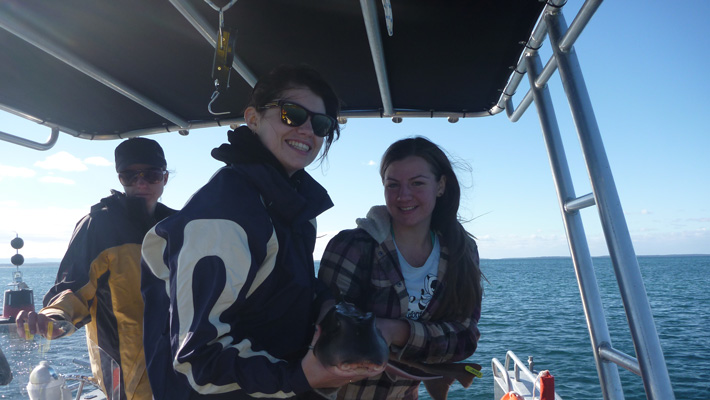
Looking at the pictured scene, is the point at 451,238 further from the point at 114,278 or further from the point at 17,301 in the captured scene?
the point at 17,301

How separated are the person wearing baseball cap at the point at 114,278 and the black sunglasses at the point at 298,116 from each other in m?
1.39

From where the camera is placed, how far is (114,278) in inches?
93.7

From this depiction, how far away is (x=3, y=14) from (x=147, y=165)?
3.40 feet

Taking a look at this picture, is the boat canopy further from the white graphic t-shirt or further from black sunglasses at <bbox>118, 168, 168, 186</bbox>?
the white graphic t-shirt

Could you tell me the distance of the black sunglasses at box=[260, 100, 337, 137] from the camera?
1.52 metres

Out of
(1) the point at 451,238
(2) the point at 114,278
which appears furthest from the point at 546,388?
(2) the point at 114,278

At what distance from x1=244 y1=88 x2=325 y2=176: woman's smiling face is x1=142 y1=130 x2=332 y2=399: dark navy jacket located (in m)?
0.16

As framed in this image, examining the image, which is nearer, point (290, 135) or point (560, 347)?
point (290, 135)

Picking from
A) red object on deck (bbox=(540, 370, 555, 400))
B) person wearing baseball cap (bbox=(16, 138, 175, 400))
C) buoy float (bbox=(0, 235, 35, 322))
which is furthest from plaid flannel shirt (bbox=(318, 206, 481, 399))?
red object on deck (bbox=(540, 370, 555, 400))

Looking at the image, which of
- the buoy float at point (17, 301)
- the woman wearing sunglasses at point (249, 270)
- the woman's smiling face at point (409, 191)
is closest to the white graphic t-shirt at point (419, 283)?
the woman's smiling face at point (409, 191)

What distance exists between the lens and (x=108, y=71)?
2449mm

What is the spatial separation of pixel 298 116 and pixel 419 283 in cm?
102

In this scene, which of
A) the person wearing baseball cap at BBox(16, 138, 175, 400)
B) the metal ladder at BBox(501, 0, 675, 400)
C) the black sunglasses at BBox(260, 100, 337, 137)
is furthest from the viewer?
the person wearing baseball cap at BBox(16, 138, 175, 400)

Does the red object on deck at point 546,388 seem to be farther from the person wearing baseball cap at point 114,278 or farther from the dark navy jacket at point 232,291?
the dark navy jacket at point 232,291
